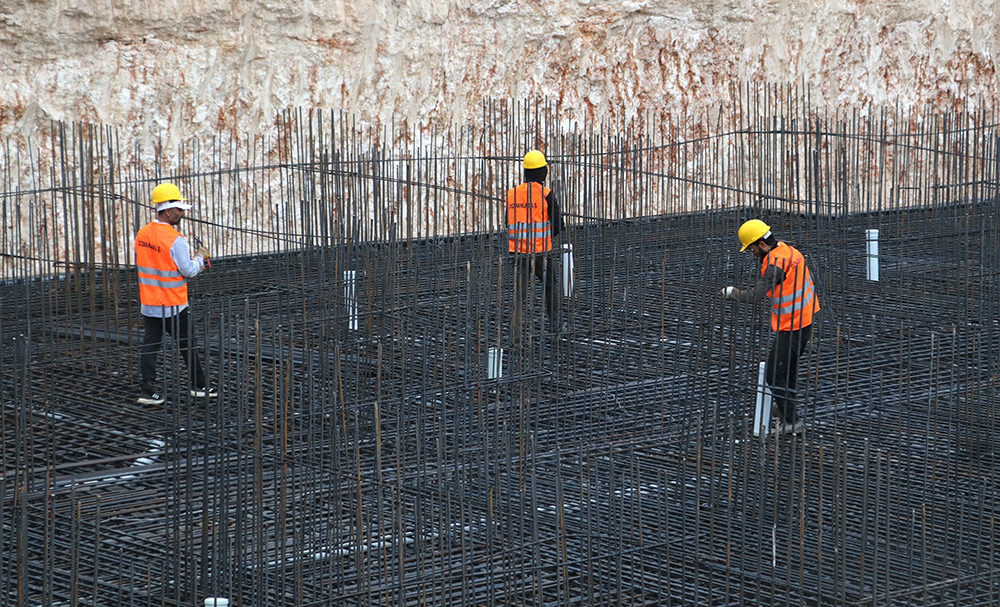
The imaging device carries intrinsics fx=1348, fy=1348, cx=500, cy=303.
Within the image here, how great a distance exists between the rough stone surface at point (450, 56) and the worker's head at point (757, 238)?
248 inches

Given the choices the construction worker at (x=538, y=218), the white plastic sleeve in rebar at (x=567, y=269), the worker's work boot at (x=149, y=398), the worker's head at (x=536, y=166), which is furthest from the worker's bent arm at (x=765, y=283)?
the worker's work boot at (x=149, y=398)

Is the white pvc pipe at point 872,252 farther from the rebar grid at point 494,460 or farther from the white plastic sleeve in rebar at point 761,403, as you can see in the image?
the white plastic sleeve in rebar at point 761,403

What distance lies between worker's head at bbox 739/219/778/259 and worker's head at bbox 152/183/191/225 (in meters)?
3.27

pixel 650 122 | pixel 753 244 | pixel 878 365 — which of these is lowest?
pixel 878 365

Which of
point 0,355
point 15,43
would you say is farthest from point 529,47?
point 0,355

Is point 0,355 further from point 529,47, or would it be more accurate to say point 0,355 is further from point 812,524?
point 529,47

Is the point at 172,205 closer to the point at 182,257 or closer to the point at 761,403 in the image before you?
the point at 182,257

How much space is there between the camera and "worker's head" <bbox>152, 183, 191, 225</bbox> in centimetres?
797

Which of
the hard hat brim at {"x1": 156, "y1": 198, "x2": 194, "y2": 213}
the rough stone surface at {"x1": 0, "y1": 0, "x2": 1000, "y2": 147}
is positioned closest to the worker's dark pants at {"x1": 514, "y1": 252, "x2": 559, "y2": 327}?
the hard hat brim at {"x1": 156, "y1": 198, "x2": 194, "y2": 213}

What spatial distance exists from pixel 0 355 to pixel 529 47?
34.1 feet

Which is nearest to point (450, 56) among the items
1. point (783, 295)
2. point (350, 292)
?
point (350, 292)

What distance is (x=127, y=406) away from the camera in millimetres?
7797

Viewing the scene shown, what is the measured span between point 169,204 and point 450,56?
792cm

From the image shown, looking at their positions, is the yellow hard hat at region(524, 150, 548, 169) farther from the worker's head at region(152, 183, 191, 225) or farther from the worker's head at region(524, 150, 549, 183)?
the worker's head at region(152, 183, 191, 225)
